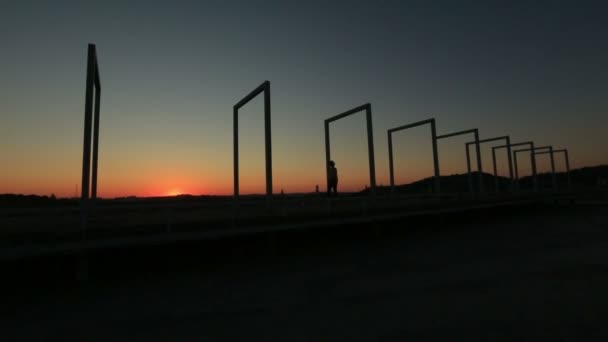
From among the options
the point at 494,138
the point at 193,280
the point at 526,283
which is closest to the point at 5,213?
the point at 193,280

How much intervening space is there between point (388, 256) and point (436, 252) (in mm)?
2070

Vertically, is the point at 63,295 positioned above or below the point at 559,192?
below

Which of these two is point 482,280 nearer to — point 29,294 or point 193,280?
point 193,280

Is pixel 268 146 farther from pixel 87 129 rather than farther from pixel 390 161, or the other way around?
pixel 390 161

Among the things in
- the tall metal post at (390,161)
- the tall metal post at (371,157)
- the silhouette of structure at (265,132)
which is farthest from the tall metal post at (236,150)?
the tall metal post at (390,161)

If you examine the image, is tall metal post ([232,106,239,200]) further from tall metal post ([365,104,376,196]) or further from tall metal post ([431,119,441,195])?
tall metal post ([431,119,441,195])

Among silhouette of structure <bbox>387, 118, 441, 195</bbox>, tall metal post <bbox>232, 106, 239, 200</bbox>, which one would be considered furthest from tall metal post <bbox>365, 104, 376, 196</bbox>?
tall metal post <bbox>232, 106, 239, 200</bbox>

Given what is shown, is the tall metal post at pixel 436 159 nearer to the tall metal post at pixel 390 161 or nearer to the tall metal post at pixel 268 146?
the tall metal post at pixel 390 161

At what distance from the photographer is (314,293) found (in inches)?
291

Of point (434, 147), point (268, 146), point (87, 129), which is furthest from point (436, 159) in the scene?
point (87, 129)

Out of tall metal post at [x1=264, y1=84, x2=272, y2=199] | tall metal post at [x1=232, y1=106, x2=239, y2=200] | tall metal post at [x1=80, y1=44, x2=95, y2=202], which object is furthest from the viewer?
tall metal post at [x1=232, y1=106, x2=239, y2=200]

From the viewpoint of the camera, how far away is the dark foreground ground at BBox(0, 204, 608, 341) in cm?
546

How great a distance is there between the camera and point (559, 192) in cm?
2561

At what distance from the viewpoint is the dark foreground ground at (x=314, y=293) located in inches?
215
